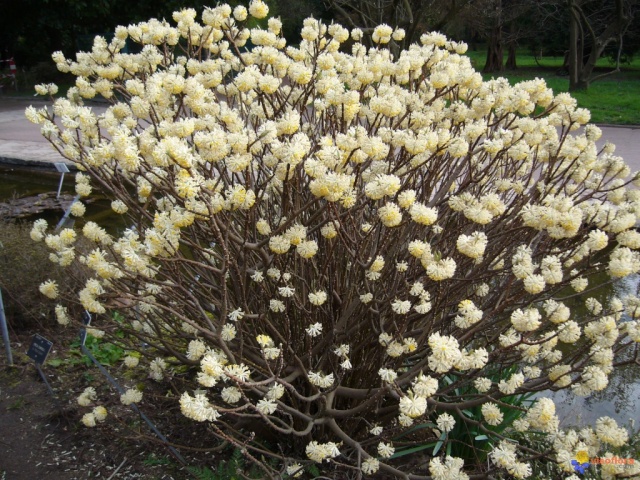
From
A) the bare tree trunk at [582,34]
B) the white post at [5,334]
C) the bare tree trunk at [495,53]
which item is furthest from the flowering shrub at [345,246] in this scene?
the bare tree trunk at [495,53]


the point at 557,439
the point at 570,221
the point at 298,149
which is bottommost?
the point at 557,439

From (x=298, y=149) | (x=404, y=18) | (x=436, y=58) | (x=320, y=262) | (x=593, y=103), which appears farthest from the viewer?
(x=593, y=103)

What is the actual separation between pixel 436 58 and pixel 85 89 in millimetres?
1782

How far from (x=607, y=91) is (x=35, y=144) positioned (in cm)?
1595

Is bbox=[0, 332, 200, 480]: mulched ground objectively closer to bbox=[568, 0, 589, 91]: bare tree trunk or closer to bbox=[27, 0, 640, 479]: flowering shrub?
bbox=[27, 0, 640, 479]: flowering shrub

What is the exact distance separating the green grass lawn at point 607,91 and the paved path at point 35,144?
1.34 meters

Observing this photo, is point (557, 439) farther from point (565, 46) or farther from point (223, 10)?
point (565, 46)

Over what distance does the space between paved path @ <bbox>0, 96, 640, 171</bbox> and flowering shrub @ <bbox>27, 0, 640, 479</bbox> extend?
6.24m

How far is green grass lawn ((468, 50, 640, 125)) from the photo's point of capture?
1293 cm

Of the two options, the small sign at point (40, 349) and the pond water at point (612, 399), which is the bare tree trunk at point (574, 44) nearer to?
the pond water at point (612, 399)

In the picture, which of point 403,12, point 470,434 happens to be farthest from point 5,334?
point 403,12

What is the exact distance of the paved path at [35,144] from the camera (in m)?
9.05

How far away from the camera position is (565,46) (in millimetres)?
24516

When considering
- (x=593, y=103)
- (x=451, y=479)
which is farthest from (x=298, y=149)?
(x=593, y=103)
